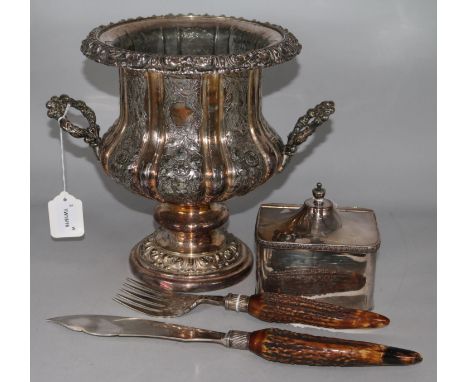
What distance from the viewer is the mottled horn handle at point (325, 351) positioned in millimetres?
1976

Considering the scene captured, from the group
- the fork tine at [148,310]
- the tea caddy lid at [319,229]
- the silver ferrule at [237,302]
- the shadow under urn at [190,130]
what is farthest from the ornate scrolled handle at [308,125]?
the fork tine at [148,310]

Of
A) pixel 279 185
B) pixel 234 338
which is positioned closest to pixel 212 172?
pixel 234 338

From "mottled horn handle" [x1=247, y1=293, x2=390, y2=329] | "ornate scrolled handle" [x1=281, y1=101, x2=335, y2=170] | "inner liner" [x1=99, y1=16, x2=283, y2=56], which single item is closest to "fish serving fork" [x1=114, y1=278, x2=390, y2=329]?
"mottled horn handle" [x1=247, y1=293, x2=390, y2=329]

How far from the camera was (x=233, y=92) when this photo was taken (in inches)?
86.0

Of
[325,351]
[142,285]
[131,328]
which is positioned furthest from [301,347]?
[142,285]

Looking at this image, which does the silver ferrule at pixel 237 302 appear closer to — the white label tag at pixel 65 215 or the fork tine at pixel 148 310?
the fork tine at pixel 148 310

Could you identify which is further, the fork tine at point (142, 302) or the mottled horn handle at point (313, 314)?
the fork tine at point (142, 302)

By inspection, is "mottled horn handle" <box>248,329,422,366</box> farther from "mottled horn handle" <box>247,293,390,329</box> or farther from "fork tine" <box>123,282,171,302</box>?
"fork tine" <box>123,282,171,302</box>

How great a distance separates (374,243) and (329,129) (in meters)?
0.87

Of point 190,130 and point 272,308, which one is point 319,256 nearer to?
point 272,308

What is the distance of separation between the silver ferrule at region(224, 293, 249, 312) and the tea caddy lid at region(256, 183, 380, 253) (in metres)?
0.15

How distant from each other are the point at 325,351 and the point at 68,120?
3.02 ft

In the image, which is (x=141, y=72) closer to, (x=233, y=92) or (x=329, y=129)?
(x=233, y=92)

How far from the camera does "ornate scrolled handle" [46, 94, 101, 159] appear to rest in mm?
2305
